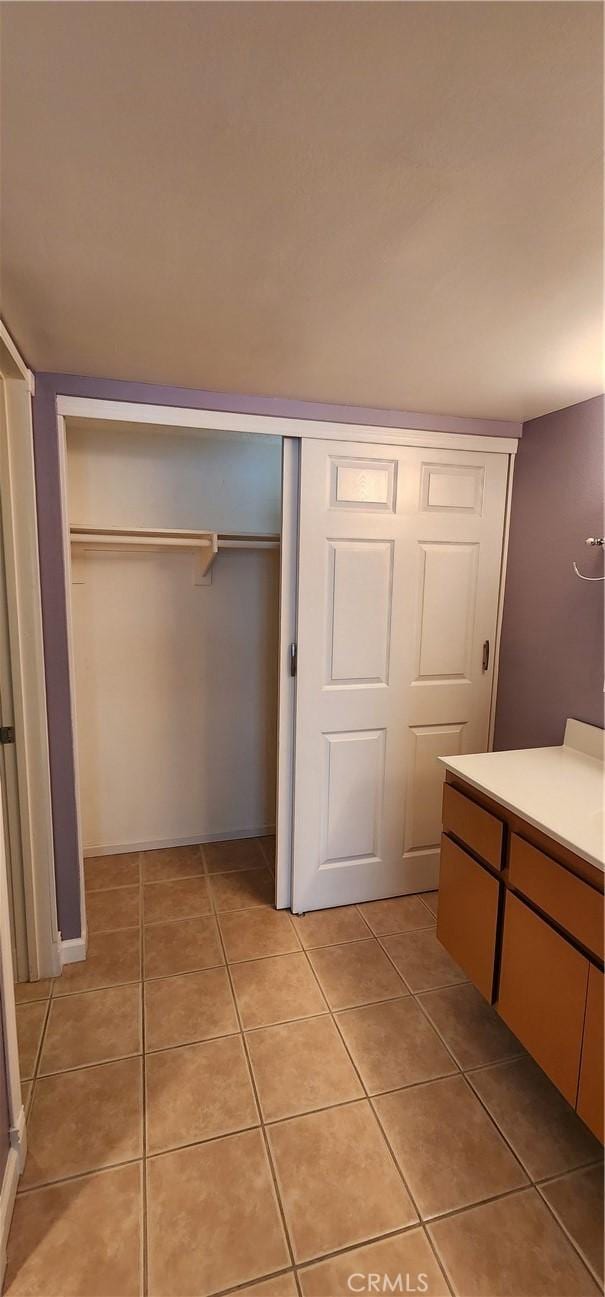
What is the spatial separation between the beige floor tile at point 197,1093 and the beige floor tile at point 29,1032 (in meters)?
0.35

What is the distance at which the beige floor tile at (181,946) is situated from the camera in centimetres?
206

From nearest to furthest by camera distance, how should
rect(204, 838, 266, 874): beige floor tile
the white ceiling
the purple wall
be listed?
the white ceiling → the purple wall → rect(204, 838, 266, 874): beige floor tile

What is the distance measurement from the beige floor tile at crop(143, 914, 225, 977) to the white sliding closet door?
39 centimetres

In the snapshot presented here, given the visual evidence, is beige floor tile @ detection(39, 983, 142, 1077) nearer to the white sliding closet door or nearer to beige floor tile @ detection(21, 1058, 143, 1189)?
beige floor tile @ detection(21, 1058, 143, 1189)

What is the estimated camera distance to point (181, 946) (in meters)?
2.17

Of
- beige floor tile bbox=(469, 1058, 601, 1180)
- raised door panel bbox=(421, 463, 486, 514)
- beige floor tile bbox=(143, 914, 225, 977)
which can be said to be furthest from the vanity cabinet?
raised door panel bbox=(421, 463, 486, 514)

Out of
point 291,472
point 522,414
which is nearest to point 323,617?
point 291,472

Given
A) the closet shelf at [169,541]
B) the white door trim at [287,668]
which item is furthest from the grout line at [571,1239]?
the closet shelf at [169,541]

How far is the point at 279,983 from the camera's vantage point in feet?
6.50

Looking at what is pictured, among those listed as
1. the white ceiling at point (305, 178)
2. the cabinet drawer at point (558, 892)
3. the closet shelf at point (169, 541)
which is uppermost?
the white ceiling at point (305, 178)

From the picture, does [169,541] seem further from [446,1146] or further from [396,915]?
[446,1146]

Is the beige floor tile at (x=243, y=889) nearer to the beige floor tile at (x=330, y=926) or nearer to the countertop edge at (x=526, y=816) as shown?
the beige floor tile at (x=330, y=926)

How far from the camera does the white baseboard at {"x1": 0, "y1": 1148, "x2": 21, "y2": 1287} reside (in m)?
1.17

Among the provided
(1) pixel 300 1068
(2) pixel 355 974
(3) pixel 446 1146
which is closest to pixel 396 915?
(2) pixel 355 974
